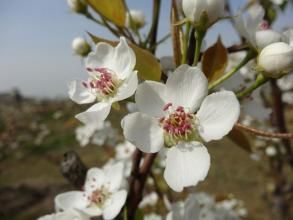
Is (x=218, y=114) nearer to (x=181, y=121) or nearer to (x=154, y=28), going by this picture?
(x=181, y=121)

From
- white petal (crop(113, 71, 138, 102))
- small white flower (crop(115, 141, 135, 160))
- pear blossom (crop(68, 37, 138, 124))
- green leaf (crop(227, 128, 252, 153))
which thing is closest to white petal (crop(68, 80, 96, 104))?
pear blossom (crop(68, 37, 138, 124))

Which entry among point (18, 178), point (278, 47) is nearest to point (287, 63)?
point (278, 47)

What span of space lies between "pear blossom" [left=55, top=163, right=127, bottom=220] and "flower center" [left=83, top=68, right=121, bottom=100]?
187mm

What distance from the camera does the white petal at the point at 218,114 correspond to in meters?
0.60

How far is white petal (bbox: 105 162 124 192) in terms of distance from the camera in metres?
0.86

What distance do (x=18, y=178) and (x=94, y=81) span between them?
6.46 meters

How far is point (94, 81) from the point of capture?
0.73 meters

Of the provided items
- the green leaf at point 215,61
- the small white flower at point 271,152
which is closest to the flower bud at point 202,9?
the green leaf at point 215,61

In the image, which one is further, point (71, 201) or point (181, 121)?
point (71, 201)

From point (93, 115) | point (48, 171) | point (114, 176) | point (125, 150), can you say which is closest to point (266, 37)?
point (93, 115)

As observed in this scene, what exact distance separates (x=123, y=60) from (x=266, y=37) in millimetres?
214

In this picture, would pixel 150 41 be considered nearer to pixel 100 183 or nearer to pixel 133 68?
pixel 133 68

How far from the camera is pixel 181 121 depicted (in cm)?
65

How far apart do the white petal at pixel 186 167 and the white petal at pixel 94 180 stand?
0.29m
